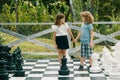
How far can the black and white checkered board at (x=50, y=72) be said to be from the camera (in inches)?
316

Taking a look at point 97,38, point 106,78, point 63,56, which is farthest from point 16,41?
point 106,78

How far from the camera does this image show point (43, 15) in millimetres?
15008

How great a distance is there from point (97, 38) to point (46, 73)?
9.46 feet

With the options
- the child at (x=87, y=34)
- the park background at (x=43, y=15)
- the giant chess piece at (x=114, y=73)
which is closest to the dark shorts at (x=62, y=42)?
the child at (x=87, y=34)

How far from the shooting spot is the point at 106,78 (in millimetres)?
7922

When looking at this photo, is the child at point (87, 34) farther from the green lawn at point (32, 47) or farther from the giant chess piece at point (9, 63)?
the green lawn at point (32, 47)

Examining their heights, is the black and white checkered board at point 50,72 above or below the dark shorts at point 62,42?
below

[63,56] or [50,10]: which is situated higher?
[50,10]

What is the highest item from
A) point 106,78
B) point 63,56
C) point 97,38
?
point 97,38

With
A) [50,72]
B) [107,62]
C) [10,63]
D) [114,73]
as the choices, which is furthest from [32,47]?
[114,73]

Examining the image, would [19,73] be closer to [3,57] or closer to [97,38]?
[3,57]

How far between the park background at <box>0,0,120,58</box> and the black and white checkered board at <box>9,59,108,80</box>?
0.98m

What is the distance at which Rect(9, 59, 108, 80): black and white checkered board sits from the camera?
26.4 ft

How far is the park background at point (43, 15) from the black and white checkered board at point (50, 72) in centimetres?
98
